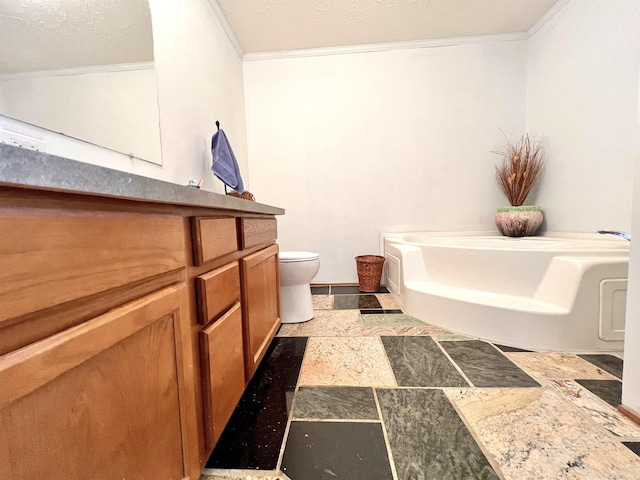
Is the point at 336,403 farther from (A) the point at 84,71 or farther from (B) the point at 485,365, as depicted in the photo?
(A) the point at 84,71

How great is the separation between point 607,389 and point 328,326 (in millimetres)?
1269

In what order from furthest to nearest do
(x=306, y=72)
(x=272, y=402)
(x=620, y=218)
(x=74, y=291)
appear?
1. (x=306, y=72)
2. (x=620, y=218)
3. (x=272, y=402)
4. (x=74, y=291)

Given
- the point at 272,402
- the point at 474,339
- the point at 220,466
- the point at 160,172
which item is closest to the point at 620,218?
the point at 474,339

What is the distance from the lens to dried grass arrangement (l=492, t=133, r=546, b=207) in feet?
8.13

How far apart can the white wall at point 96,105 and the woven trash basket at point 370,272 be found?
1824 mm

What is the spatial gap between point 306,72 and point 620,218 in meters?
2.78

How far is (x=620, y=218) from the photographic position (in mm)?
→ 1800

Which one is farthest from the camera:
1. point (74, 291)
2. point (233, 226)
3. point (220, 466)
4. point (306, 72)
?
point (306, 72)

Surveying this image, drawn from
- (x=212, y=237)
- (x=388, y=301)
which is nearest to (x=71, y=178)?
(x=212, y=237)

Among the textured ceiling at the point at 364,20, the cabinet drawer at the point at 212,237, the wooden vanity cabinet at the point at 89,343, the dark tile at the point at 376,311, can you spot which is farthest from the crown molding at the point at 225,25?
the dark tile at the point at 376,311

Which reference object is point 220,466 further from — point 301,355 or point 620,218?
point 620,218

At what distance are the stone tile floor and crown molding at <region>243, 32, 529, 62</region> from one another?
8.82 ft

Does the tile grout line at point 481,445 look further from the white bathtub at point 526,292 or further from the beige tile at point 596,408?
the white bathtub at point 526,292

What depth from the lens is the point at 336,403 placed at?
1.02 metres
